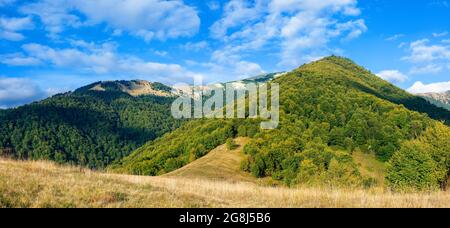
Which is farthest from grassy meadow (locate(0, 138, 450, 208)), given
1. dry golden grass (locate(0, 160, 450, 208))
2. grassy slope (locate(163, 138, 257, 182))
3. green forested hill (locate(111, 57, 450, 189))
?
green forested hill (locate(111, 57, 450, 189))

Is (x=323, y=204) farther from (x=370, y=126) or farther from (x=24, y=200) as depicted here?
(x=370, y=126)

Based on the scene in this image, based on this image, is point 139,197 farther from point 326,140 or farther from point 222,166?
point 326,140

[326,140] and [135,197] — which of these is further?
[326,140]

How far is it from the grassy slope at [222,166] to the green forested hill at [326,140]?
3160mm

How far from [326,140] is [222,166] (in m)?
61.4

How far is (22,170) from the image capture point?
1571 centimetres

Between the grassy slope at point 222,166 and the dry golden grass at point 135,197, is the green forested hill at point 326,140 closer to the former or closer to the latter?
the grassy slope at point 222,166

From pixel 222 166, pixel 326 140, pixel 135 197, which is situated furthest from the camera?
pixel 326 140

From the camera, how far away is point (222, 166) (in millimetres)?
89438

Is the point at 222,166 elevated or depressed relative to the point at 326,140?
depressed

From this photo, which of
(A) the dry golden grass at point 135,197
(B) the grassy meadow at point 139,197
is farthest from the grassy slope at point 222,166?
(A) the dry golden grass at point 135,197

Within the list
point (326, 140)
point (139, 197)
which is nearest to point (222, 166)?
point (326, 140)

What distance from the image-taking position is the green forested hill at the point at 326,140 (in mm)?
86938
